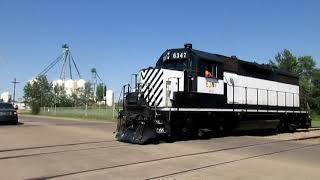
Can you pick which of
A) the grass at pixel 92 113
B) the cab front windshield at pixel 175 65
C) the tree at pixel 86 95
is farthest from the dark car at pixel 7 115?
the tree at pixel 86 95

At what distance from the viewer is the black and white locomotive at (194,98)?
50.7 ft

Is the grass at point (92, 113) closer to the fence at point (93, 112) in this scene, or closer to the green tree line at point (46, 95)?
the fence at point (93, 112)

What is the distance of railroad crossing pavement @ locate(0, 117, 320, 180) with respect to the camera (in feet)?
29.5

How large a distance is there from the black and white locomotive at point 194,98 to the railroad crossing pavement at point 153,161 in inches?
44.4

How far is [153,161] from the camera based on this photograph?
1081cm

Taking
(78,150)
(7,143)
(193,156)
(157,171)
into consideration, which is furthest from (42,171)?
(7,143)

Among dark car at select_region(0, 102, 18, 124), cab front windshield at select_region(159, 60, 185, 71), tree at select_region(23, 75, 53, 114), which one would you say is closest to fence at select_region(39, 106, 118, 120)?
dark car at select_region(0, 102, 18, 124)

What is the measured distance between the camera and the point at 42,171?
8961 mm

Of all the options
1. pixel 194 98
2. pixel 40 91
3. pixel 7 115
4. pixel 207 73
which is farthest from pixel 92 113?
pixel 40 91

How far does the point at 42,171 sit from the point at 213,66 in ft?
35.0

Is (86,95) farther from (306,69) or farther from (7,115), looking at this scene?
(7,115)

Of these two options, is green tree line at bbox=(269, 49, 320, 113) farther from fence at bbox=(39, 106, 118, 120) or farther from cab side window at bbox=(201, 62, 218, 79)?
cab side window at bbox=(201, 62, 218, 79)

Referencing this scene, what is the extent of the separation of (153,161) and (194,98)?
21.0 feet

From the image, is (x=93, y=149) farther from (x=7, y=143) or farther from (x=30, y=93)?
(x=30, y=93)
